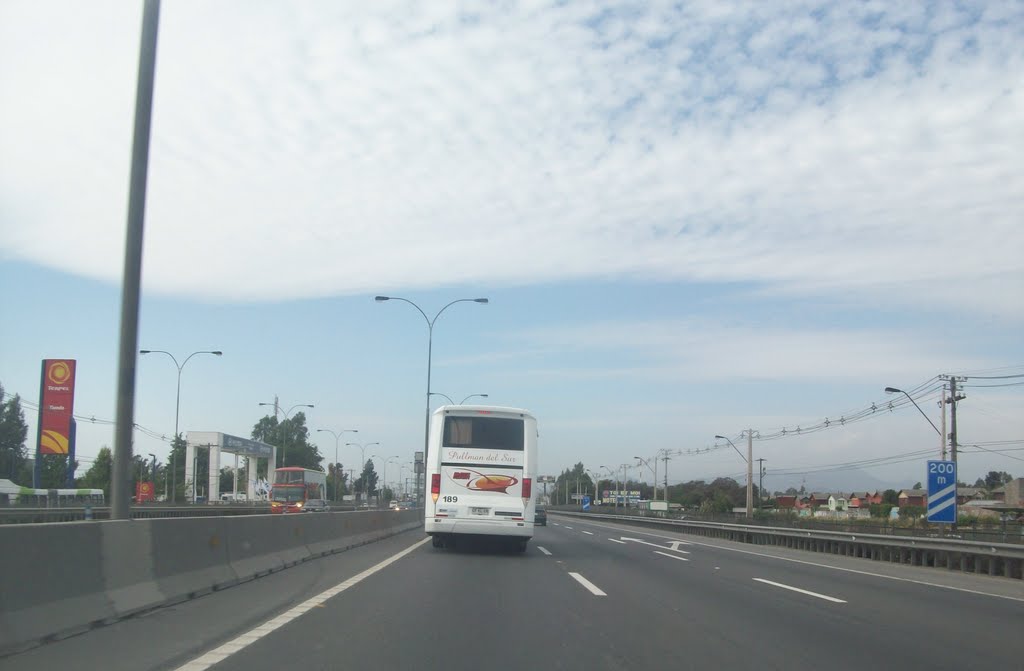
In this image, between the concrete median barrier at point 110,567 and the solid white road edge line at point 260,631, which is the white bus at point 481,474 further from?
the solid white road edge line at point 260,631

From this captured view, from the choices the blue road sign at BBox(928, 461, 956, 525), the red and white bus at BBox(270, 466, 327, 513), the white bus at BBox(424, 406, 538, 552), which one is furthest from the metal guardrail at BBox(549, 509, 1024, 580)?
the red and white bus at BBox(270, 466, 327, 513)

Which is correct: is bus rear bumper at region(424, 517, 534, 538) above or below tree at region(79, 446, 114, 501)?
above

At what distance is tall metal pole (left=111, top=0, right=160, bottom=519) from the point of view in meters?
10.1

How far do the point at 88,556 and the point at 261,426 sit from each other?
14928 cm

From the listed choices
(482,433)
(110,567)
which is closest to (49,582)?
(110,567)

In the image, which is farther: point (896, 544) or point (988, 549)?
point (896, 544)

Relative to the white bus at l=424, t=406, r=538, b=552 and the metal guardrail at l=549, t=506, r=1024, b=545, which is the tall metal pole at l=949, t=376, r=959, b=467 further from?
the white bus at l=424, t=406, r=538, b=552

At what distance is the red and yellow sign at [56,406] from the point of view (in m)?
42.8

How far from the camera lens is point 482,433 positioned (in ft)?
65.5

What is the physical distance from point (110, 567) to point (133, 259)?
12.0 ft

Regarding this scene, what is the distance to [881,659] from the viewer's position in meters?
8.23

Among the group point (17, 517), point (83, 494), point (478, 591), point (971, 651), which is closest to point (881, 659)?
point (971, 651)

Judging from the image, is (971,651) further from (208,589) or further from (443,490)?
(443,490)

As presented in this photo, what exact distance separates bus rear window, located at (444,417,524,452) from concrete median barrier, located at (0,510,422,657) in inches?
219
